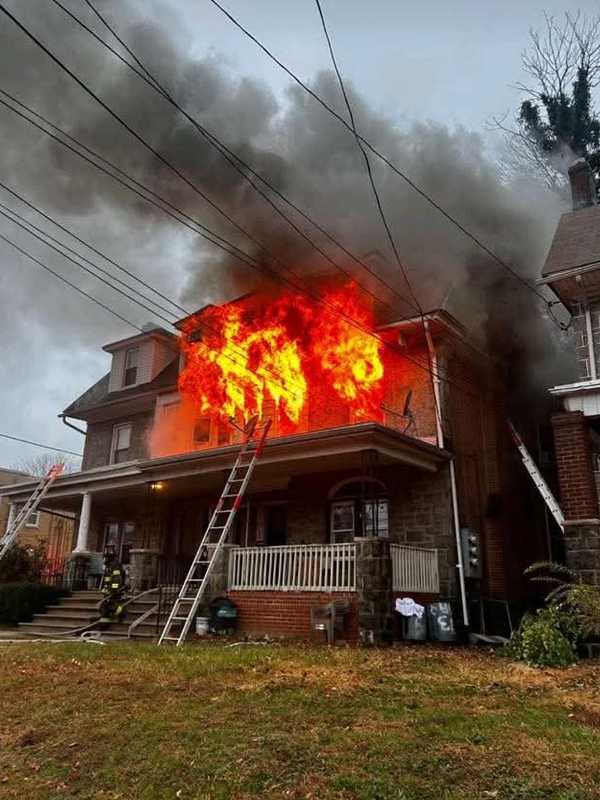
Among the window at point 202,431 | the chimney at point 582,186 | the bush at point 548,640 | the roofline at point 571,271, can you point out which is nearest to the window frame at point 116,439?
the window at point 202,431

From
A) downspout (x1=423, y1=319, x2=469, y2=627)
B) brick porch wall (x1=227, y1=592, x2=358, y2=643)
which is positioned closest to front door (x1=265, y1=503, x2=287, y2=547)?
brick porch wall (x1=227, y1=592, x2=358, y2=643)

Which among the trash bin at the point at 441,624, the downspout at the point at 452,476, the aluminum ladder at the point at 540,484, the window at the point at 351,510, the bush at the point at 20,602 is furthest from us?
the window at the point at 351,510

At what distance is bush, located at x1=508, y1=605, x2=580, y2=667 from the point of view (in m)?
8.04

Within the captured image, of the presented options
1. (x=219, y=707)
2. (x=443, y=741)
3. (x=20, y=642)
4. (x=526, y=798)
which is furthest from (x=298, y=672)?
(x=20, y=642)

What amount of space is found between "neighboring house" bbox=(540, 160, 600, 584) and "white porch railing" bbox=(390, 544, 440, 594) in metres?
2.92

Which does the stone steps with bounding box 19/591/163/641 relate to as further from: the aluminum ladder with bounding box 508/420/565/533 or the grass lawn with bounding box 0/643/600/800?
the aluminum ladder with bounding box 508/420/565/533

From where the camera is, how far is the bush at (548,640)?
316 inches

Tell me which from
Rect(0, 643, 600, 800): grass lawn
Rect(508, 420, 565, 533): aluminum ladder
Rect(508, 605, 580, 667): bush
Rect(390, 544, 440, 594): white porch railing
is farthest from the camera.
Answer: Rect(508, 420, 565, 533): aluminum ladder

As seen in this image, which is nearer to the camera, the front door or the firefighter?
the firefighter

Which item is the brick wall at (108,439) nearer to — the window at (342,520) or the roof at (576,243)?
the window at (342,520)

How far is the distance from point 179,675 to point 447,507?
27.1 feet

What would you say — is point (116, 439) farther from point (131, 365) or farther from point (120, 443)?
point (131, 365)

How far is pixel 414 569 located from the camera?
1257 centimetres

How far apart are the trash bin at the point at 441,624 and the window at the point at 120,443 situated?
12405 millimetres
